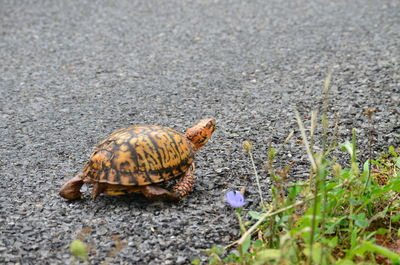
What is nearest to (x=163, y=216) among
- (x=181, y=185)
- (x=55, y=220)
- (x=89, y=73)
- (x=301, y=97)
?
(x=181, y=185)

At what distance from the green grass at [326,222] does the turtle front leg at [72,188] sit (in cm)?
85

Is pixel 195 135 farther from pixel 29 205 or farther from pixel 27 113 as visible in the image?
pixel 27 113

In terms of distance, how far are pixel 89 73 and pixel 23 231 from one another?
2.86 metres

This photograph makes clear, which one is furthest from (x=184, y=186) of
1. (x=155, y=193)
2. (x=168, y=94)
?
(x=168, y=94)

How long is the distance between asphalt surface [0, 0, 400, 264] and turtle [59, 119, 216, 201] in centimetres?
9

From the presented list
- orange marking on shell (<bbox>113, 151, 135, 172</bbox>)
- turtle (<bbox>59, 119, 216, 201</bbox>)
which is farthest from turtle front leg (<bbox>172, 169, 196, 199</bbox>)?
orange marking on shell (<bbox>113, 151, 135, 172</bbox>)

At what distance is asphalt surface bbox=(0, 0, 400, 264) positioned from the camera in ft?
8.00

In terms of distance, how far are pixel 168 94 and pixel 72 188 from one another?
77.0 inches

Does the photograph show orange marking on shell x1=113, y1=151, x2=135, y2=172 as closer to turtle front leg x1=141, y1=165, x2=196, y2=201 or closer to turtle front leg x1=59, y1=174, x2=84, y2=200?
turtle front leg x1=141, y1=165, x2=196, y2=201

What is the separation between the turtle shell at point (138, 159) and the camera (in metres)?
2.51

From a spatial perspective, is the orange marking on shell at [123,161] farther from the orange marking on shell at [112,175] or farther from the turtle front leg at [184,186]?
the turtle front leg at [184,186]

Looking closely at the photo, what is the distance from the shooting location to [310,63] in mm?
4910

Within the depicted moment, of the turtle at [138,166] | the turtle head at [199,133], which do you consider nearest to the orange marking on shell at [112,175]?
the turtle at [138,166]

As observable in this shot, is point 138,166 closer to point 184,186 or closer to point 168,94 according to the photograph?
point 184,186
